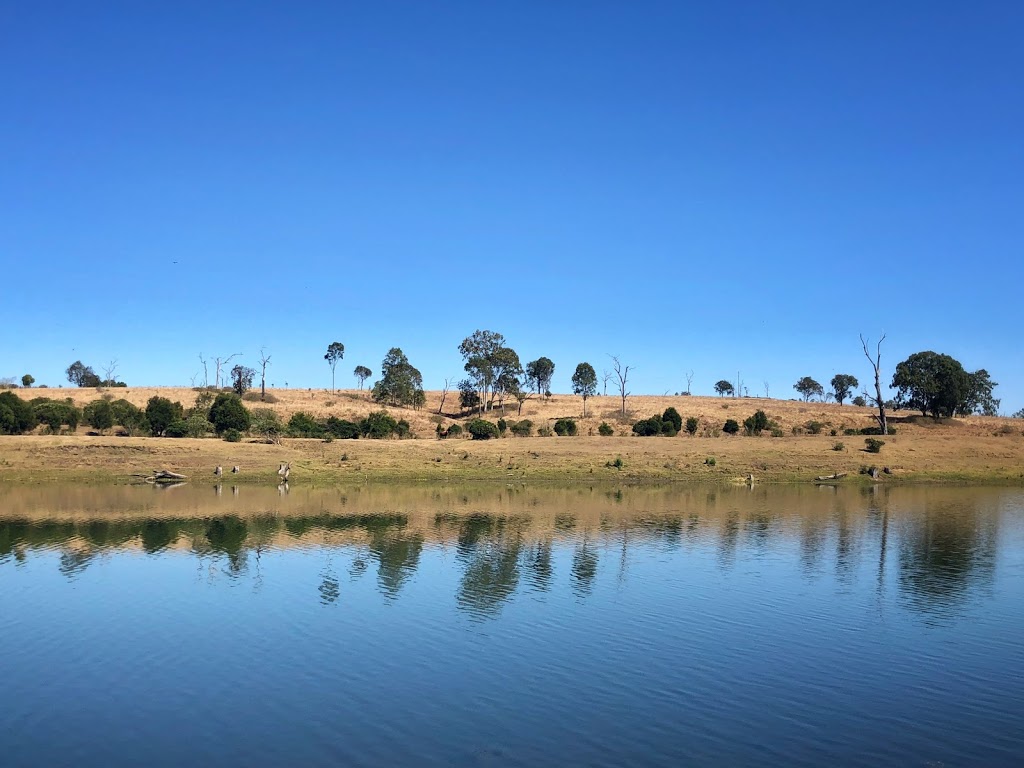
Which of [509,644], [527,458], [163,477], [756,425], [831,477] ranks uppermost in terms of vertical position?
[756,425]

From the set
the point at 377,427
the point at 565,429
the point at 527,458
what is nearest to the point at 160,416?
the point at 377,427

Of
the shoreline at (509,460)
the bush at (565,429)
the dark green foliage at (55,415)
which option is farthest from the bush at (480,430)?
the dark green foliage at (55,415)

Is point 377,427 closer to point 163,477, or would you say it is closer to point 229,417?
point 229,417

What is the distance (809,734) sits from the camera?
16.6 m

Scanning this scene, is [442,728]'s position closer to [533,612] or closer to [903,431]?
[533,612]

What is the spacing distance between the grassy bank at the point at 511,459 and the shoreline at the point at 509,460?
0.30ft

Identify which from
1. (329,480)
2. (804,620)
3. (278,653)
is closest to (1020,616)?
(804,620)

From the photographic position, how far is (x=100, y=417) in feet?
287

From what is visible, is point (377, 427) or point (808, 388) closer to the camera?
point (377, 427)

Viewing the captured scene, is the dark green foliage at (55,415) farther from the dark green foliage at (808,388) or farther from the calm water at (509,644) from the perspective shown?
the dark green foliage at (808,388)

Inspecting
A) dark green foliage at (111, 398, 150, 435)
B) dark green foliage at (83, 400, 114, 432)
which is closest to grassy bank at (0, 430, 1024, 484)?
dark green foliage at (111, 398, 150, 435)

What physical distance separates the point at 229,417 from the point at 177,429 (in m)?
5.20

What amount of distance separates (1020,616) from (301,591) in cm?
2362

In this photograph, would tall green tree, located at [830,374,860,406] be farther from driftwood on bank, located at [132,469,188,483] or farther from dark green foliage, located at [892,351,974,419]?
driftwood on bank, located at [132,469,188,483]
